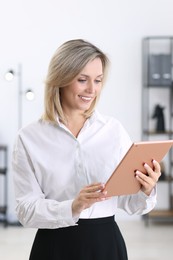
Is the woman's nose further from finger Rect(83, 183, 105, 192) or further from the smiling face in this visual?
finger Rect(83, 183, 105, 192)

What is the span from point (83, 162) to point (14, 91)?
489 cm

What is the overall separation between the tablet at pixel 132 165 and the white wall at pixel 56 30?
4.97m

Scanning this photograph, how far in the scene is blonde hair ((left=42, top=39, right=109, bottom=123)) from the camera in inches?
76.3

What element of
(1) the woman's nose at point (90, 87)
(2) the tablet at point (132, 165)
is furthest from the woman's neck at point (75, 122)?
(2) the tablet at point (132, 165)

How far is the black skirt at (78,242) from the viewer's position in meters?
1.93

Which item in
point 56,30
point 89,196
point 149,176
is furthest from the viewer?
point 56,30

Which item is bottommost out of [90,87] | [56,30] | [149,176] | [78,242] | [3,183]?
[3,183]

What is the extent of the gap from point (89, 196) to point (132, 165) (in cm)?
17

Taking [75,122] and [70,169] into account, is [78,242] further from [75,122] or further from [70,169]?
[75,122]

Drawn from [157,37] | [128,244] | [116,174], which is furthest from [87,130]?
[157,37]

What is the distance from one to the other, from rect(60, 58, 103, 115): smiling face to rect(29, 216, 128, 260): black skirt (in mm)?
384

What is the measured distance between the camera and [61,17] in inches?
267

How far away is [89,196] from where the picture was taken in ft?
5.84

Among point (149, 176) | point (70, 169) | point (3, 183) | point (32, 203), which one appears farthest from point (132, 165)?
point (3, 183)
